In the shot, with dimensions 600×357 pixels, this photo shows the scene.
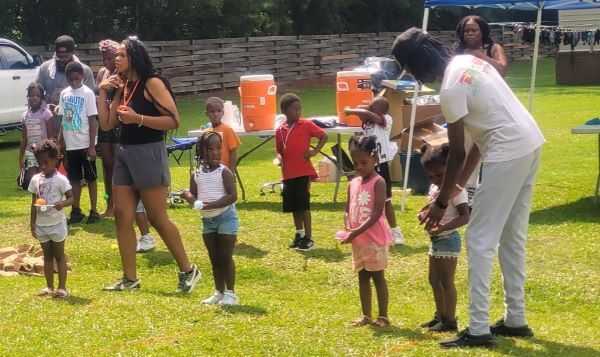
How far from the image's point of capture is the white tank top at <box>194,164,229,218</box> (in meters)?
7.50

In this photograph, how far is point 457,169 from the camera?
578 cm

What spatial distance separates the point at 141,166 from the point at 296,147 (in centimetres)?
263

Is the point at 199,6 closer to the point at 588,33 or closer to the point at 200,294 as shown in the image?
the point at 588,33

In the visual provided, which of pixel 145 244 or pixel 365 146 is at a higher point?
pixel 365 146

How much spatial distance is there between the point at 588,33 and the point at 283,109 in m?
22.5

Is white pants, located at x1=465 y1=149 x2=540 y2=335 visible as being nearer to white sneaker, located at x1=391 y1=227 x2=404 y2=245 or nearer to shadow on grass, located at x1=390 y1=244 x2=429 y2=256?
shadow on grass, located at x1=390 y1=244 x2=429 y2=256

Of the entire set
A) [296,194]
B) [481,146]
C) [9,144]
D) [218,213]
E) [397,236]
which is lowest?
[9,144]

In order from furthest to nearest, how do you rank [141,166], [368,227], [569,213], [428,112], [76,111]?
[428,112], [76,111], [569,213], [141,166], [368,227]

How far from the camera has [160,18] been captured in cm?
3412

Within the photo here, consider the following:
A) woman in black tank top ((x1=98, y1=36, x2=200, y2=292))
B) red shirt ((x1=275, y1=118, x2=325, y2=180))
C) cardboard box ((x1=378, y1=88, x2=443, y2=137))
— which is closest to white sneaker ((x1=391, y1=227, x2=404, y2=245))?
red shirt ((x1=275, y1=118, x2=325, y2=180))

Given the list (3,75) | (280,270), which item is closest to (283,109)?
(280,270)

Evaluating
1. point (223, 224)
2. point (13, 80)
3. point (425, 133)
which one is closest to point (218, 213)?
point (223, 224)

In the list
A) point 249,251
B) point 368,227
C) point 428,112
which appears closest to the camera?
point 368,227

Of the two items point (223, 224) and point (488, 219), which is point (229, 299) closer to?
point (223, 224)
